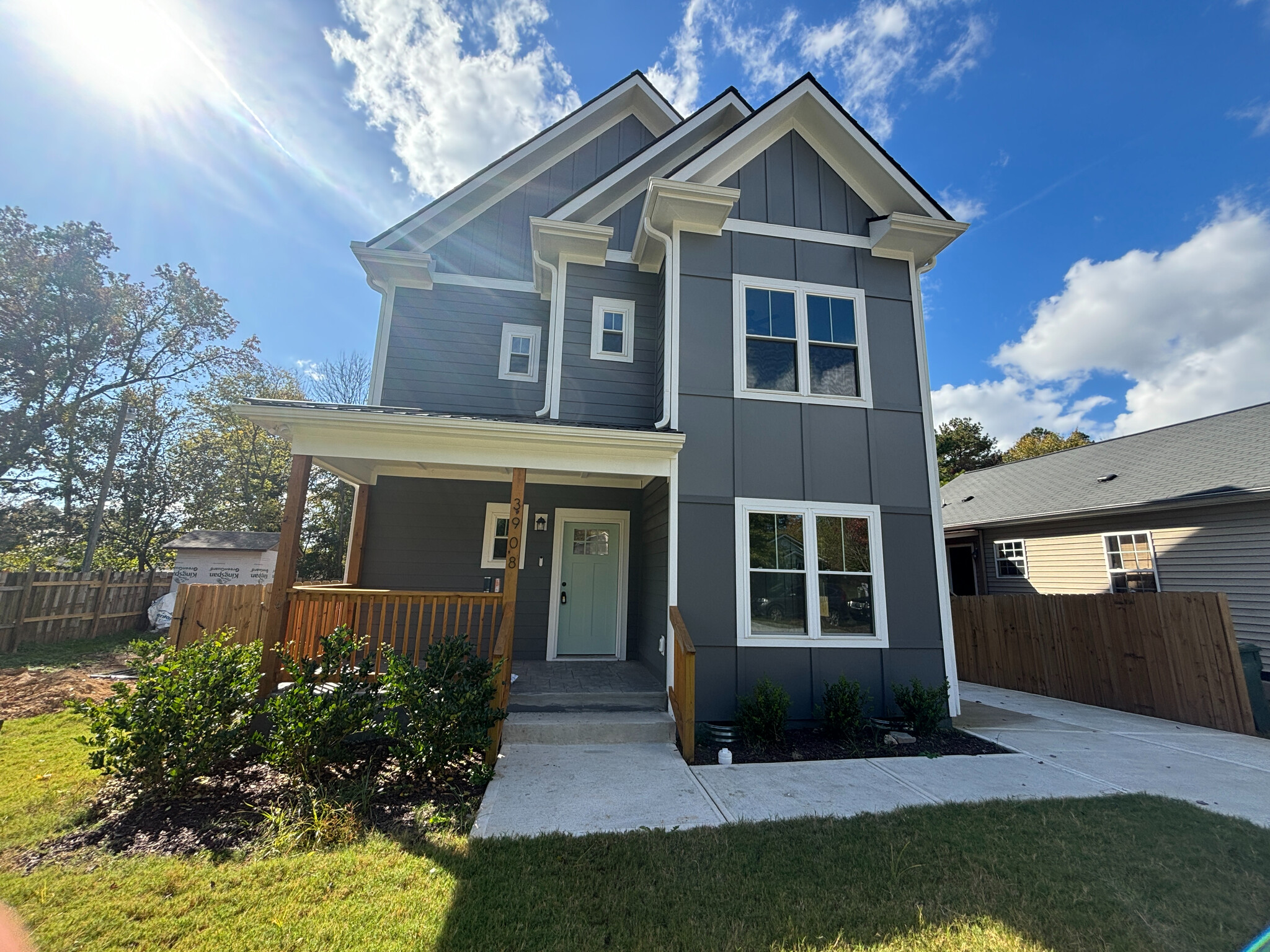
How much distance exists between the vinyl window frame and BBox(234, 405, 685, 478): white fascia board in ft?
33.0

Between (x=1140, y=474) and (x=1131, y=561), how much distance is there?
2.04 metres

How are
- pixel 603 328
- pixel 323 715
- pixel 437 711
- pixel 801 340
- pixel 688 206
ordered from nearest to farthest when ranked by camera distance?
pixel 323 715 → pixel 437 711 → pixel 688 206 → pixel 801 340 → pixel 603 328

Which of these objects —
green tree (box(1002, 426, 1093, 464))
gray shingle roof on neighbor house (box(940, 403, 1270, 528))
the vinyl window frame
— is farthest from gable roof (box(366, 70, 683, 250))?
green tree (box(1002, 426, 1093, 464))

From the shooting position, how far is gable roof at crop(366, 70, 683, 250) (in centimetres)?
859

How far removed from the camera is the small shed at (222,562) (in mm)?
12727

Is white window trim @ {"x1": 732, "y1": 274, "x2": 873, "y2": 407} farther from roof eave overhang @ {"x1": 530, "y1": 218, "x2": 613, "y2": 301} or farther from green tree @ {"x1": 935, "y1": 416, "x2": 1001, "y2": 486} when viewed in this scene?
green tree @ {"x1": 935, "y1": 416, "x2": 1001, "y2": 486}

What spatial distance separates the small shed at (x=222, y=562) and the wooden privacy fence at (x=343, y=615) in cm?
594

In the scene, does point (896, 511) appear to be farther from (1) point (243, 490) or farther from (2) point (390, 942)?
(1) point (243, 490)

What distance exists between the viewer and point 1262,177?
9.31m

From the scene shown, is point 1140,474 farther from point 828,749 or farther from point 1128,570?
point 828,749

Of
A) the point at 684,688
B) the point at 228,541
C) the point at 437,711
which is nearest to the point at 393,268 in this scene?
the point at 437,711

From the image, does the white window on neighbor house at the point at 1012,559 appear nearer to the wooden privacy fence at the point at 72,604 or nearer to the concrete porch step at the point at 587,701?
the concrete porch step at the point at 587,701

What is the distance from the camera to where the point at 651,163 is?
8.15m

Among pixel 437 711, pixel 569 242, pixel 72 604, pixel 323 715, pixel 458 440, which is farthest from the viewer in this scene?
pixel 72 604
